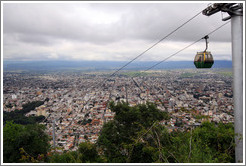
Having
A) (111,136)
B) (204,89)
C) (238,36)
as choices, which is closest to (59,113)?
(111,136)

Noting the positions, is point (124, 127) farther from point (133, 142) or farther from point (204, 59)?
point (204, 59)

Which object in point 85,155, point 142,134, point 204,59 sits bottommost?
point 85,155

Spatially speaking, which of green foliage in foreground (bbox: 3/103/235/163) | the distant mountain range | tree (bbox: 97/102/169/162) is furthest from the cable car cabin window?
the distant mountain range

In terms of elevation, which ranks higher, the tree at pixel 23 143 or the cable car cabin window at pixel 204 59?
the cable car cabin window at pixel 204 59

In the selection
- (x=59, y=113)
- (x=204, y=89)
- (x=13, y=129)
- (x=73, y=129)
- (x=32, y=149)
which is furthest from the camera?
(x=204, y=89)

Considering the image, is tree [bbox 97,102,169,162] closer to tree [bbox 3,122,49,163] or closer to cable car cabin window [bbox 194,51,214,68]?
tree [bbox 3,122,49,163]

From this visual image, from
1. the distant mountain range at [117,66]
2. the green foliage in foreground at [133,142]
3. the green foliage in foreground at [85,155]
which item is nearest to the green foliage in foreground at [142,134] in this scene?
the green foliage in foreground at [133,142]

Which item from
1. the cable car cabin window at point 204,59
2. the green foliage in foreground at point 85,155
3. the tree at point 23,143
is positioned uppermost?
the cable car cabin window at point 204,59

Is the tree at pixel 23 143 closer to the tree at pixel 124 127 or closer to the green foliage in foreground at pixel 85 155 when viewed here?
the green foliage in foreground at pixel 85 155

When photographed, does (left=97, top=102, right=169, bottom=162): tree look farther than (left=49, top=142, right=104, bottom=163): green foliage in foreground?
Yes

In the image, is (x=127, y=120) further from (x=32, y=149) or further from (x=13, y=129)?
(x=13, y=129)

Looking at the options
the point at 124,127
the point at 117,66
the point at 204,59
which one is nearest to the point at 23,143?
the point at 124,127
